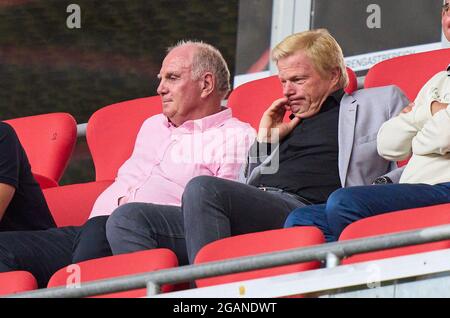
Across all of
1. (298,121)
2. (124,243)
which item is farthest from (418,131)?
(124,243)

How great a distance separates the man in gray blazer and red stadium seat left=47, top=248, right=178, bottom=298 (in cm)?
18

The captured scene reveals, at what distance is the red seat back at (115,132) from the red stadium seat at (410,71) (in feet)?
2.76

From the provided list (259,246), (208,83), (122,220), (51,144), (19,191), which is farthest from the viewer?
(51,144)

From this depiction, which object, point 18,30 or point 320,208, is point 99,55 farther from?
point 320,208

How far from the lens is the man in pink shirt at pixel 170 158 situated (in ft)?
14.2

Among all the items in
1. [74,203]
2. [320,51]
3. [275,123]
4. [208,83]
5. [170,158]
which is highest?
[320,51]

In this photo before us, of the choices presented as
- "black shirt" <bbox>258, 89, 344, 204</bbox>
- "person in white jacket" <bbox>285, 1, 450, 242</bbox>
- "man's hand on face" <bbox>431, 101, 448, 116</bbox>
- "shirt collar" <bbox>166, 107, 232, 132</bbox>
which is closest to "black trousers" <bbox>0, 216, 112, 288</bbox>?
"shirt collar" <bbox>166, 107, 232, 132</bbox>

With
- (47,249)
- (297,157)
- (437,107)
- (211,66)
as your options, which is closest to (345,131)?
(297,157)

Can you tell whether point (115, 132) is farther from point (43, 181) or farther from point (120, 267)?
point (120, 267)

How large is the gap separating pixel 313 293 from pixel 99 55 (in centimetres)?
434

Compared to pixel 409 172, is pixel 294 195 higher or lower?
lower

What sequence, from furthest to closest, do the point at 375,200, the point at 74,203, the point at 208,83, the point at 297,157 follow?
1. the point at 74,203
2. the point at 208,83
3. the point at 297,157
4. the point at 375,200

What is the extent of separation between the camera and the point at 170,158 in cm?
458

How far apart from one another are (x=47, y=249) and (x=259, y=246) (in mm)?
939
